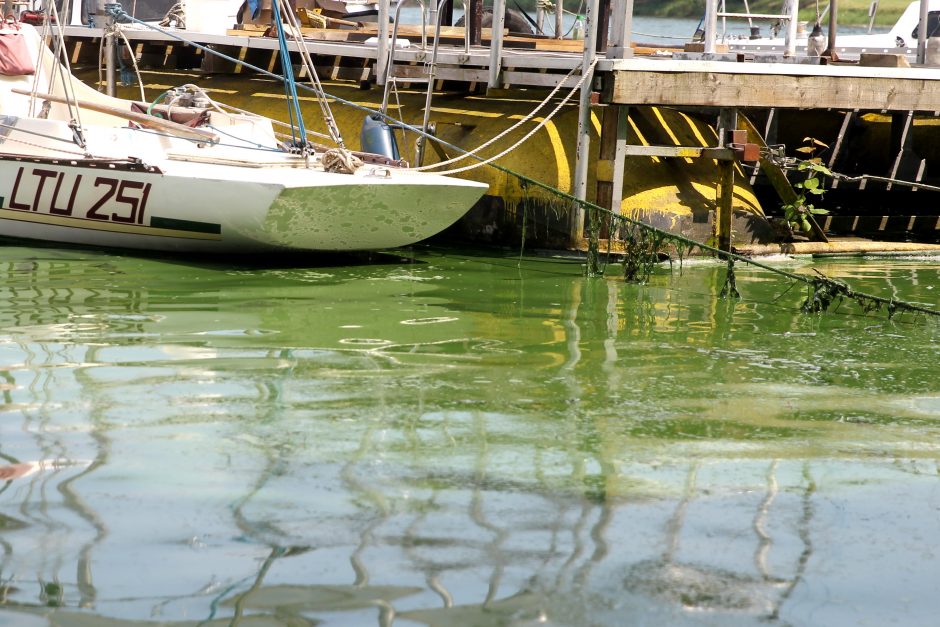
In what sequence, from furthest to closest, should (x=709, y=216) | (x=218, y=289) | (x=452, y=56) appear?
(x=452, y=56), (x=709, y=216), (x=218, y=289)

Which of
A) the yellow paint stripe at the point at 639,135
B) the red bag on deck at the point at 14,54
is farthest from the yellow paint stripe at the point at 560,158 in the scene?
the red bag on deck at the point at 14,54

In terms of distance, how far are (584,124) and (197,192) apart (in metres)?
3.39

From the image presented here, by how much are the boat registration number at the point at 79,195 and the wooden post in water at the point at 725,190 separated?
503 centimetres

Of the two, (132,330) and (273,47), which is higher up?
(273,47)

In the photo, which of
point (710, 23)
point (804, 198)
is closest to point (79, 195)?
point (710, 23)

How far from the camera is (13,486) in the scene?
203 inches

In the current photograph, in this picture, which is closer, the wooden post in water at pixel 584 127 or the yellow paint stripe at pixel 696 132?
the wooden post in water at pixel 584 127

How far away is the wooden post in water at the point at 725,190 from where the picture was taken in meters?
12.2

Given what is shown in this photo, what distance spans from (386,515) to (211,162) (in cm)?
655

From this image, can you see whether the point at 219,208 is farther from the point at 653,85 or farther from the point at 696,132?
the point at 696,132

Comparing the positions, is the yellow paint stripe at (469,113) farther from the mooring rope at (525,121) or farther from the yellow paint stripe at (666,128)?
the yellow paint stripe at (666,128)

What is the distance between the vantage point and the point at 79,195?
11.0 metres

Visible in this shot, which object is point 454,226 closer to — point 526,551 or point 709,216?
point 709,216

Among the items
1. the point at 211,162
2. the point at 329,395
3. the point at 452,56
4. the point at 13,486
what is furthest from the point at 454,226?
the point at 13,486
